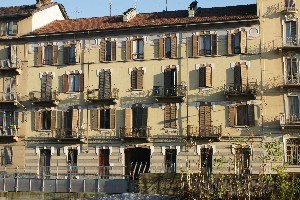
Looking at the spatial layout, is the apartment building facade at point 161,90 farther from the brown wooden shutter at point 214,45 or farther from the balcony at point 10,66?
the balcony at point 10,66

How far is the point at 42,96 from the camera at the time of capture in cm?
5188

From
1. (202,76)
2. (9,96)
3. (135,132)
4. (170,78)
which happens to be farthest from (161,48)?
(9,96)

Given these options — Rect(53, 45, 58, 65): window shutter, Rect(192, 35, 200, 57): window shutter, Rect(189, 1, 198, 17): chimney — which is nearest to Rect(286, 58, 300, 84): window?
Rect(192, 35, 200, 57): window shutter

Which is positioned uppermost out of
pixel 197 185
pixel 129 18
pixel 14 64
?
pixel 129 18

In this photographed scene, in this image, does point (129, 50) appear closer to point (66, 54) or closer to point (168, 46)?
point (168, 46)

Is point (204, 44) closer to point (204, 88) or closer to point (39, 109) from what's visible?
point (204, 88)

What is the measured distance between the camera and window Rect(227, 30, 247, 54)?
47.2 meters

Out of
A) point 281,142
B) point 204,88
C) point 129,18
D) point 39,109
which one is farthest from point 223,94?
point 39,109

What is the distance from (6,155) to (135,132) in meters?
12.5

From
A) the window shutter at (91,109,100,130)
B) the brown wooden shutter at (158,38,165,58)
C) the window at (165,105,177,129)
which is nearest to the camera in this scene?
the window at (165,105,177,129)

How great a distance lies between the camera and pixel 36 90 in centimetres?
5241

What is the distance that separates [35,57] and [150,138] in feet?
43.9

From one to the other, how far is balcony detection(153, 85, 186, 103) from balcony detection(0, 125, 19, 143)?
13.2 m

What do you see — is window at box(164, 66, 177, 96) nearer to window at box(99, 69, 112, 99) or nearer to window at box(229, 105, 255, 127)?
window at box(99, 69, 112, 99)
